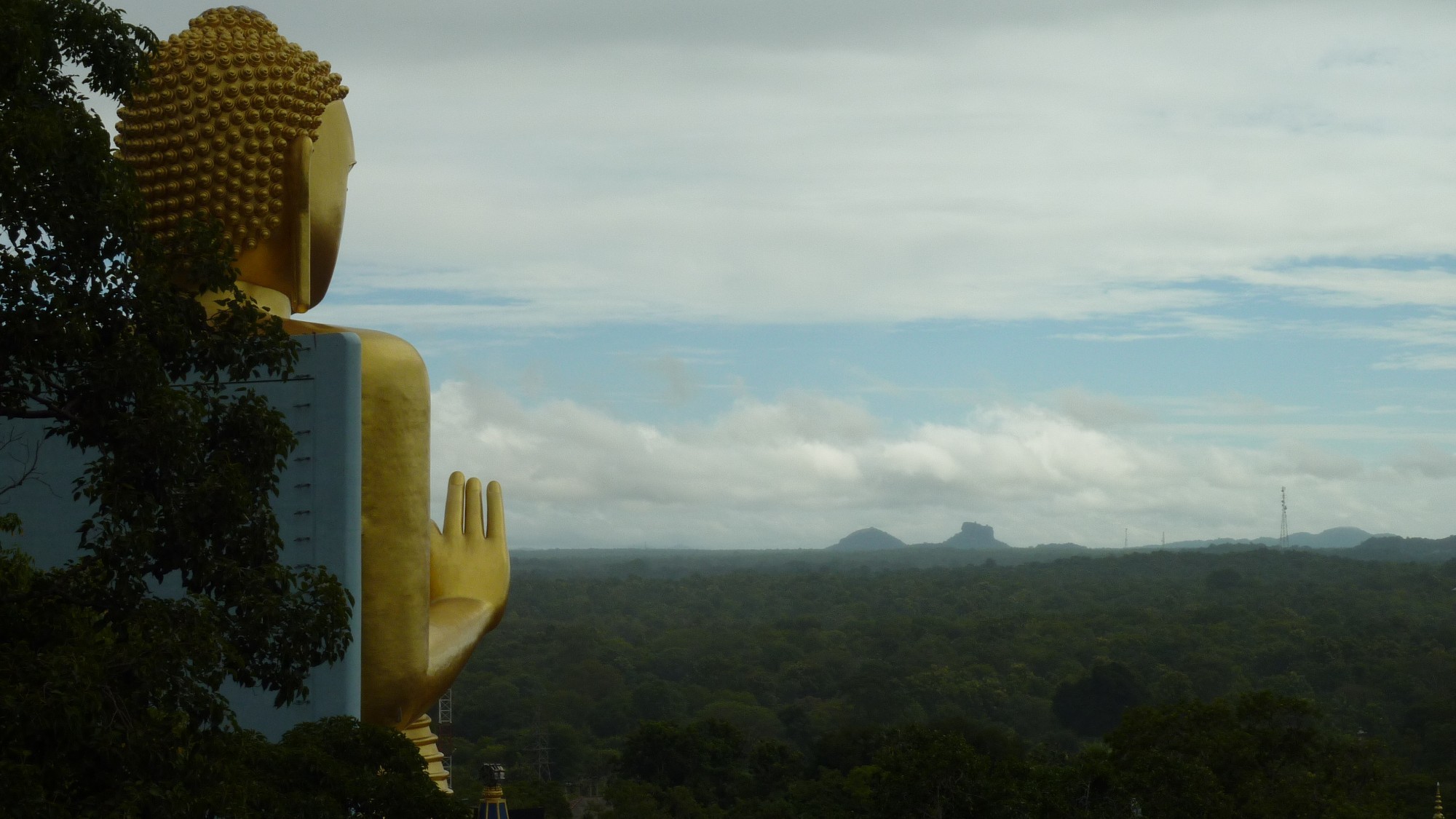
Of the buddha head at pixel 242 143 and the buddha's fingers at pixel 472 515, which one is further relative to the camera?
the buddha's fingers at pixel 472 515

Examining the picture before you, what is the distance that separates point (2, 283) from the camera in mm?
6609

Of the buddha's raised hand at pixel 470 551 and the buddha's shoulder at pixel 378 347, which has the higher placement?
the buddha's shoulder at pixel 378 347

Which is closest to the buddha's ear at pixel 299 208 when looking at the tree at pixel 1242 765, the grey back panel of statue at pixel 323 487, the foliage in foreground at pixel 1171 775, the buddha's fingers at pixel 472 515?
the grey back panel of statue at pixel 323 487

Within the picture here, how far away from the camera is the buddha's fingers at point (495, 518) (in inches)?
466

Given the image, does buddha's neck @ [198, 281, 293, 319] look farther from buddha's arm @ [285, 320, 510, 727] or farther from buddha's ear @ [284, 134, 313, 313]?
buddha's arm @ [285, 320, 510, 727]

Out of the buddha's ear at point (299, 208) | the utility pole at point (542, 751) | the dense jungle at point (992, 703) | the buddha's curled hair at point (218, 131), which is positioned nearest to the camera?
the buddha's curled hair at point (218, 131)

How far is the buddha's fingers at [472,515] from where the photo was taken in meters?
11.7

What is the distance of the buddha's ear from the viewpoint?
10633 millimetres

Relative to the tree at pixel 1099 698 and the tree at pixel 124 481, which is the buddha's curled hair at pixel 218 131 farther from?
the tree at pixel 1099 698

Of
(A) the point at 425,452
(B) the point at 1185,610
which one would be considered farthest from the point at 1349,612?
(A) the point at 425,452

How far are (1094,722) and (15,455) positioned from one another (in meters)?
56.8

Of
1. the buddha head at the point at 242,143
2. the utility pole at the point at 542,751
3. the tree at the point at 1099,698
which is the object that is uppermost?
the buddha head at the point at 242,143

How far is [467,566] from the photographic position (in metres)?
11.6

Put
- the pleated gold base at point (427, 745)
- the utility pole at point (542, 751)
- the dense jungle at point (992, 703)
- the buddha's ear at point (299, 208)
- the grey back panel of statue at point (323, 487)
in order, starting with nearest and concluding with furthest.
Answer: the grey back panel of statue at point (323, 487), the buddha's ear at point (299, 208), the pleated gold base at point (427, 745), the dense jungle at point (992, 703), the utility pole at point (542, 751)
